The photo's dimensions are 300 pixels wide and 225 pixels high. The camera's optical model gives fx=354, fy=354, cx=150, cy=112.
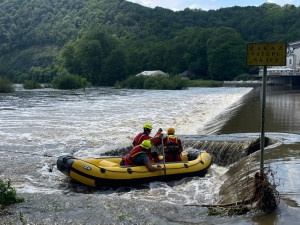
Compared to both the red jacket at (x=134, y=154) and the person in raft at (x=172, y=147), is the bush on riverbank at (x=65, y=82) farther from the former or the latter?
the red jacket at (x=134, y=154)

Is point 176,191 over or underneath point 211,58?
underneath

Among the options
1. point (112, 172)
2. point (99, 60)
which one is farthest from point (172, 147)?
point (99, 60)

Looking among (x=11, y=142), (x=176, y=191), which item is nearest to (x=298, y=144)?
(x=176, y=191)

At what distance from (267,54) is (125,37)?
403 feet

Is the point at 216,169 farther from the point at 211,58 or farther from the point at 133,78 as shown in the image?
the point at 211,58

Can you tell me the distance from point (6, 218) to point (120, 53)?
253 ft

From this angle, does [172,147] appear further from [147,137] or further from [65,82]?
[65,82]

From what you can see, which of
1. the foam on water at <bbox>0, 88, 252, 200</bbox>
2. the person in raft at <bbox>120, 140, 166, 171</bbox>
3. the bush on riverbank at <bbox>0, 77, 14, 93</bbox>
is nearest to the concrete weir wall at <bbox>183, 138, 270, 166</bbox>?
the foam on water at <bbox>0, 88, 252, 200</bbox>

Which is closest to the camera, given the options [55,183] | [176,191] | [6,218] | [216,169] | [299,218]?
[299,218]

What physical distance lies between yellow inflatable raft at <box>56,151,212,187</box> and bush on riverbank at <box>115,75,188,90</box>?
166 ft

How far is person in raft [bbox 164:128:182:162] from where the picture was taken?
32.5 ft

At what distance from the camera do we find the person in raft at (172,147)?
390 inches

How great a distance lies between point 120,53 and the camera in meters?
81.4

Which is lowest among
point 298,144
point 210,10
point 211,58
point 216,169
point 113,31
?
point 216,169
